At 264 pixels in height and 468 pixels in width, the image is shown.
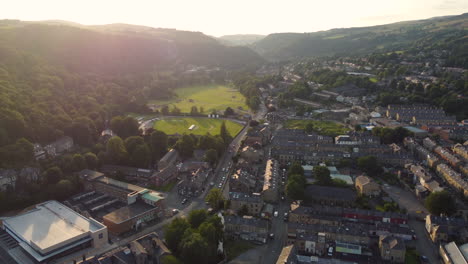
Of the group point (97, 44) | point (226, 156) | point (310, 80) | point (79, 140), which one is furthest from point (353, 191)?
point (97, 44)

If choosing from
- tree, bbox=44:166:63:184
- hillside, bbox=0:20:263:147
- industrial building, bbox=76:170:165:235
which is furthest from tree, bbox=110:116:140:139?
tree, bbox=44:166:63:184

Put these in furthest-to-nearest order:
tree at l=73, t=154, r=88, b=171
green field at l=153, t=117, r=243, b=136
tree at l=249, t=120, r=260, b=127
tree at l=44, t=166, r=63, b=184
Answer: tree at l=249, t=120, r=260, b=127 < green field at l=153, t=117, r=243, b=136 < tree at l=73, t=154, r=88, b=171 < tree at l=44, t=166, r=63, b=184

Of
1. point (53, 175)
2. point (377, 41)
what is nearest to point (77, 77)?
point (53, 175)

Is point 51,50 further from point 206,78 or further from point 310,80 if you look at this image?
point 310,80

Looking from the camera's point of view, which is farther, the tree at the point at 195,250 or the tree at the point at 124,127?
the tree at the point at 124,127

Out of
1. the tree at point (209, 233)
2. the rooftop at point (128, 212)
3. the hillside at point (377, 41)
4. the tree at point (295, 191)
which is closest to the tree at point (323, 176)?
the tree at point (295, 191)

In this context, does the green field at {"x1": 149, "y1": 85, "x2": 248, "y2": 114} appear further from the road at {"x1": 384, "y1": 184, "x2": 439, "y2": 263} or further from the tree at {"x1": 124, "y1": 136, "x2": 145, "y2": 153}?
the road at {"x1": 384, "y1": 184, "x2": 439, "y2": 263}

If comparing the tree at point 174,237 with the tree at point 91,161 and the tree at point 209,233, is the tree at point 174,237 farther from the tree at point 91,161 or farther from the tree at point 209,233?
the tree at point 91,161

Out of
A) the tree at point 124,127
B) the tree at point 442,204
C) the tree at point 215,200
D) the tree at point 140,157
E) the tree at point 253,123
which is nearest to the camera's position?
the tree at point 442,204
